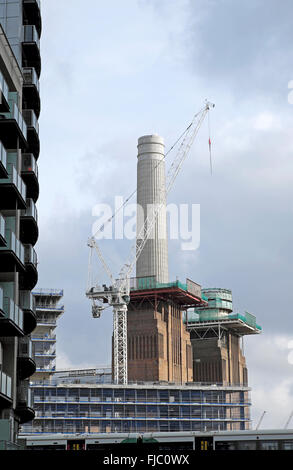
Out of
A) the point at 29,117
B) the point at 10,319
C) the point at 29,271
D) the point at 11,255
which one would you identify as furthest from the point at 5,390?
the point at 29,117

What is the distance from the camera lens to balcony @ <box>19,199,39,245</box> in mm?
67812

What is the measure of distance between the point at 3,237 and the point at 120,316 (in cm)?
14364

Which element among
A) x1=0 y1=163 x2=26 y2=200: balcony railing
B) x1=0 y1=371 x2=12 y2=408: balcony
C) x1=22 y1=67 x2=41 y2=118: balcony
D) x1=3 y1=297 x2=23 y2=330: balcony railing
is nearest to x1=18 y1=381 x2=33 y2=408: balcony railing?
x1=0 y1=371 x2=12 y2=408: balcony

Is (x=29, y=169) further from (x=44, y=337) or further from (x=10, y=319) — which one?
(x=44, y=337)

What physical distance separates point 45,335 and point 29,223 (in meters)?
130

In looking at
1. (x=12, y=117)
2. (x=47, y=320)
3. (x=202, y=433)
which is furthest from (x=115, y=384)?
(x=12, y=117)

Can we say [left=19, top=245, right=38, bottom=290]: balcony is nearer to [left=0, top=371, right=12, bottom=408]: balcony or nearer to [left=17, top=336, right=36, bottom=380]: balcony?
[left=17, top=336, right=36, bottom=380]: balcony

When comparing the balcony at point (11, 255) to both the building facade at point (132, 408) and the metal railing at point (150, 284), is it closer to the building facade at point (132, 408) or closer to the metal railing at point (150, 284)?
the building facade at point (132, 408)

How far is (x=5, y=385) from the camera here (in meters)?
55.4

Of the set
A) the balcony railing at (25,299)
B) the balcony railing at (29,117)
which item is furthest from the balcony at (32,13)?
the balcony railing at (25,299)

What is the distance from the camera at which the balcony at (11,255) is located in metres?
57.4
